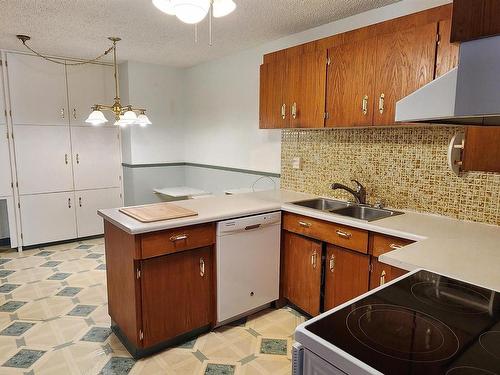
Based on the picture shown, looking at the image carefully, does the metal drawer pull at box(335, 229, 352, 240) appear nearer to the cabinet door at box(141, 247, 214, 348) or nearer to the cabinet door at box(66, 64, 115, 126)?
the cabinet door at box(141, 247, 214, 348)

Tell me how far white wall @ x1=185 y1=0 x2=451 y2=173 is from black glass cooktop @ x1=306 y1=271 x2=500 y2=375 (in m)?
2.17

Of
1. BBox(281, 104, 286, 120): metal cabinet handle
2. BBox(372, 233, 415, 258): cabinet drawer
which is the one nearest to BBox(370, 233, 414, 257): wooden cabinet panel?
BBox(372, 233, 415, 258): cabinet drawer

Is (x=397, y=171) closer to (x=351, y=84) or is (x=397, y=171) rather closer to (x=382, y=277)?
(x=351, y=84)

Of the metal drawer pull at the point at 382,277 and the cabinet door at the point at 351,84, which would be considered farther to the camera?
the cabinet door at the point at 351,84

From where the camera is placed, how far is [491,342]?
0.91 m

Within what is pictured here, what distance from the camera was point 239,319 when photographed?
2.61m

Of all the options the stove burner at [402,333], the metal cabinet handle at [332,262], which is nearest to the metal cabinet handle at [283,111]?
the metal cabinet handle at [332,262]

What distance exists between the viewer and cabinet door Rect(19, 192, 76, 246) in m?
4.08

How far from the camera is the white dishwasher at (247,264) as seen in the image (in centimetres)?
234

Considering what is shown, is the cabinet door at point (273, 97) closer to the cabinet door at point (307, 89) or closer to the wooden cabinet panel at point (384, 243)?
the cabinet door at point (307, 89)

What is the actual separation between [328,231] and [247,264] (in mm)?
637

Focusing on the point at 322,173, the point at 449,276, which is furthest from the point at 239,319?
the point at 449,276

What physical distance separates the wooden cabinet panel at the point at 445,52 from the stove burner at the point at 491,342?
1451 millimetres

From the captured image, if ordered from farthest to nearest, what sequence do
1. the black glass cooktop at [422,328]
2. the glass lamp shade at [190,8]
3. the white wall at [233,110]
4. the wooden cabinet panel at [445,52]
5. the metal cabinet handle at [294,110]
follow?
the white wall at [233,110], the metal cabinet handle at [294,110], the wooden cabinet panel at [445,52], the glass lamp shade at [190,8], the black glass cooktop at [422,328]
